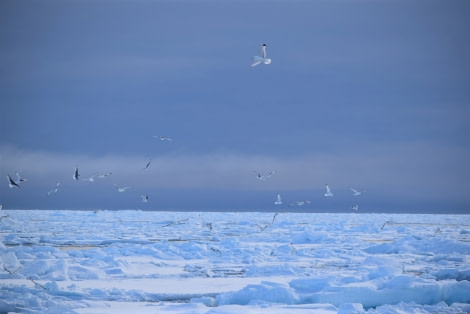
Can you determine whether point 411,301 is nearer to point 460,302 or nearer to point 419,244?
point 460,302

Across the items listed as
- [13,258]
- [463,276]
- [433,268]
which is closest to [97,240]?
[13,258]

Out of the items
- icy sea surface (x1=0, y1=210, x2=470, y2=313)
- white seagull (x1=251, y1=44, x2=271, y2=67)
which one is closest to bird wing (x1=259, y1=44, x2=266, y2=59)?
white seagull (x1=251, y1=44, x2=271, y2=67)

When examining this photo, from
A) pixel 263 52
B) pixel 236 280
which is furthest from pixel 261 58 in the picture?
pixel 236 280

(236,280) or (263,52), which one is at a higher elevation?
(263,52)

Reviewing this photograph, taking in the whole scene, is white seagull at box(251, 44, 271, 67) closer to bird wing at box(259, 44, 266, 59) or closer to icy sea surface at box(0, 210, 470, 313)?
bird wing at box(259, 44, 266, 59)

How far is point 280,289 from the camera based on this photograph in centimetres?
1128

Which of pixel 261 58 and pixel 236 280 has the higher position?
pixel 261 58

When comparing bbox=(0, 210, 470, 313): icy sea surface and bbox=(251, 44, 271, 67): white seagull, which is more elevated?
bbox=(251, 44, 271, 67): white seagull

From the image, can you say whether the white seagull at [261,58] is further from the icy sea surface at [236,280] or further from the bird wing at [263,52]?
the icy sea surface at [236,280]

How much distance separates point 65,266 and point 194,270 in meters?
3.01

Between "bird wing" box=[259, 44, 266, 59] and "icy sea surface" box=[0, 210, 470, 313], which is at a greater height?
"bird wing" box=[259, 44, 266, 59]

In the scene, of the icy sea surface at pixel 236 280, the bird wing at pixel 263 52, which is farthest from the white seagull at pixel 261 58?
the icy sea surface at pixel 236 280

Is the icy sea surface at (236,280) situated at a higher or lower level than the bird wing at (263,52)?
lower

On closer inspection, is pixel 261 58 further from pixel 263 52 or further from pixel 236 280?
pixel 236 280
